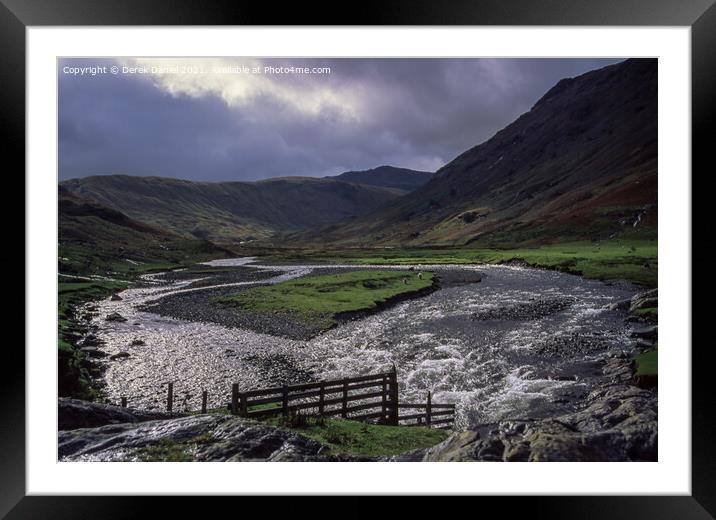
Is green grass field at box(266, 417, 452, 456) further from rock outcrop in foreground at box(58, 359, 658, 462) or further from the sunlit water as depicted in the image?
the sunlit water

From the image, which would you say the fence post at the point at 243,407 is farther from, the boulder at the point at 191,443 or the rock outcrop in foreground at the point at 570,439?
the rock outcrop in foreground at the point at 570,439

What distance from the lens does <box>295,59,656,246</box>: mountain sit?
28344 mm

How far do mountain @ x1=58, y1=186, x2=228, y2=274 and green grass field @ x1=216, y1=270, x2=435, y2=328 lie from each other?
7.04 meters

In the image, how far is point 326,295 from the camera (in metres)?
24.1

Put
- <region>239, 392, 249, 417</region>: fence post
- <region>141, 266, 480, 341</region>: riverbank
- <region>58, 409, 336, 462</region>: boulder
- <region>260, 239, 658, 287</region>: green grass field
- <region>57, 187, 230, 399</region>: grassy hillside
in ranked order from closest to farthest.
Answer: <region>58, 409, 336, 462</region>: boulder → <region>239, 392, 249, 417</region>: fence post → <region>57, 187, 230, 399</region>: grassy hillside → <region>260, 239, 658, 287</region>: green grass field → <region>141, 266, 480, 341</region>: riverbank

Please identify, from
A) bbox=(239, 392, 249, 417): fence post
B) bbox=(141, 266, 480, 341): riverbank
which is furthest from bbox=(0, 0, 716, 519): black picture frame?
bbox=(141, 266, 480, 341): riverbank

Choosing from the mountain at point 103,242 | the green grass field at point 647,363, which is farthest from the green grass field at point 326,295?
the green grass field at point 647,363

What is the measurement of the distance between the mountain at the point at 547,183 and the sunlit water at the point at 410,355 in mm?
5478

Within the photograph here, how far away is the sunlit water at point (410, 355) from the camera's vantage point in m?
11.2

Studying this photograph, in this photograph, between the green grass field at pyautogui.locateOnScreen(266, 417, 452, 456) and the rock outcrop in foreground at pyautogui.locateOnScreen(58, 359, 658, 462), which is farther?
the green grass field at pyautogui.locateOnScreen(266, 417, 452, 456)
